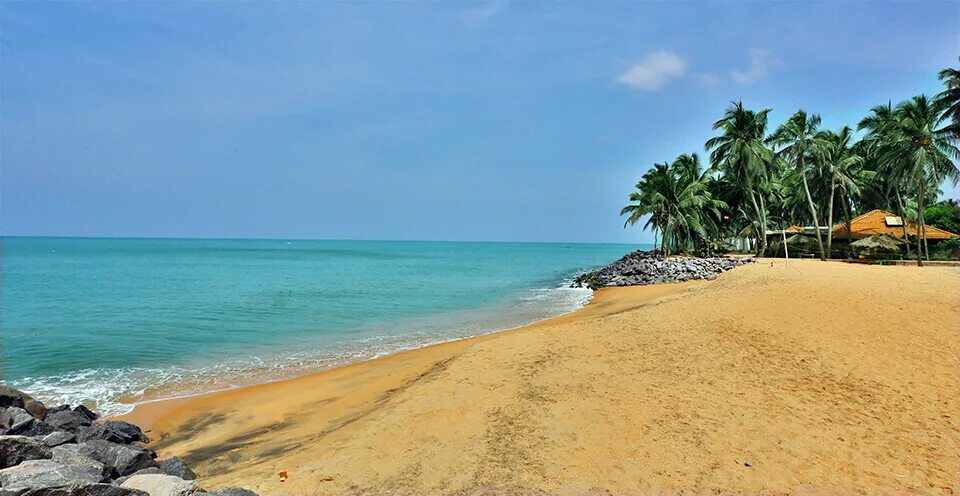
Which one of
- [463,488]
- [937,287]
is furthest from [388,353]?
[937,287]

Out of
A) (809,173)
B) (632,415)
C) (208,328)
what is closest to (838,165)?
(809,173)

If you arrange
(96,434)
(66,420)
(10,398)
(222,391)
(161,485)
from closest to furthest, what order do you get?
(161,485) → (96,434) → (66,420) → (10,398) → (222,391)

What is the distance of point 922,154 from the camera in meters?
24.9

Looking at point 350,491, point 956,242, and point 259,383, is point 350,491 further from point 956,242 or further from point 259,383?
point 956,242

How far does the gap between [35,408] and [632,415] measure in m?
9.19

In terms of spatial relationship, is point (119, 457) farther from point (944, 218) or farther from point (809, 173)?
point (944, 218)

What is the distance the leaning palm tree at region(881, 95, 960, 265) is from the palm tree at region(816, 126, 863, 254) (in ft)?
14.4

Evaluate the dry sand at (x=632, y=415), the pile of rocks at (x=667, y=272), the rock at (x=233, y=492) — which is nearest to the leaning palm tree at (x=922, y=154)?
the pile of rocks at (x=667, y=272)

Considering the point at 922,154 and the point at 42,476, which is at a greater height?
the point at 922,154

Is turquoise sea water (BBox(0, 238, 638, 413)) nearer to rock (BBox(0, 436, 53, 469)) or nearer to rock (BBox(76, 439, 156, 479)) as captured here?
rock (BBox(76, 439, 156, 479))

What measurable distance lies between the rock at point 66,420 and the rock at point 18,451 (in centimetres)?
248

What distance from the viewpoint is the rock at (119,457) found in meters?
5.59

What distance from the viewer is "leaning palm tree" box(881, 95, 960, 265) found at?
25.4 m

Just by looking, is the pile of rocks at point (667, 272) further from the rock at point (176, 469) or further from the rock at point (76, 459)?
the rock at point (76, 459)
